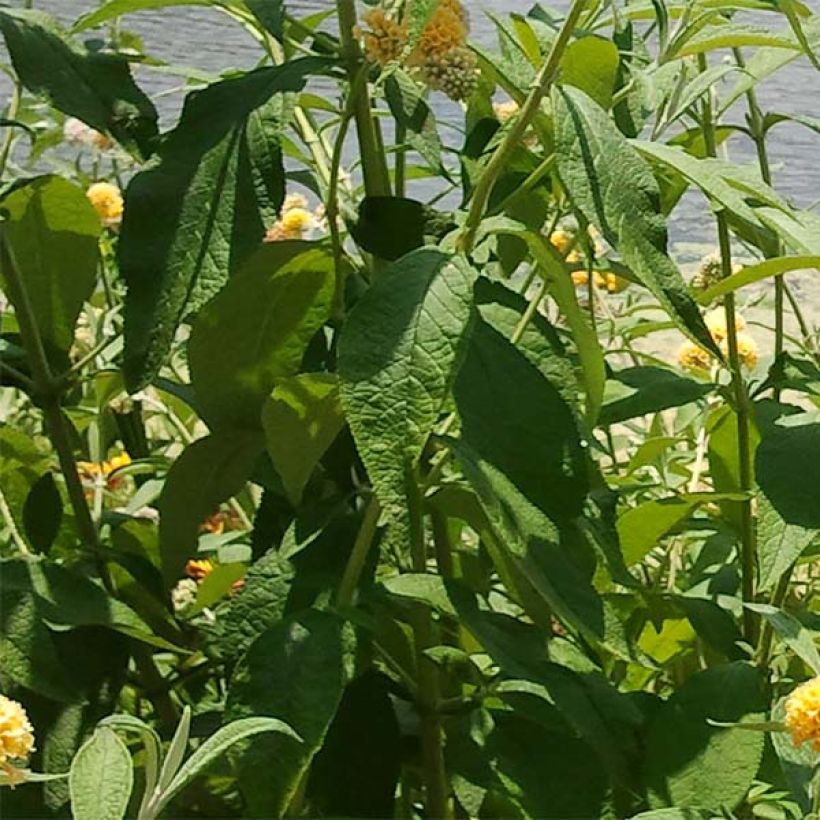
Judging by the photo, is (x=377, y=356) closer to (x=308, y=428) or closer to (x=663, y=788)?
(x=308, y=428)

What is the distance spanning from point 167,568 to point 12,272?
161 mm

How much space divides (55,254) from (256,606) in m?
0.25

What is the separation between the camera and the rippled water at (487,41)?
1.73 m

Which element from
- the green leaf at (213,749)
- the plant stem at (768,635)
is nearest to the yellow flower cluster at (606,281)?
the plant stem at (768,635)

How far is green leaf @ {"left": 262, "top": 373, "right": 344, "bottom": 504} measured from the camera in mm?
639

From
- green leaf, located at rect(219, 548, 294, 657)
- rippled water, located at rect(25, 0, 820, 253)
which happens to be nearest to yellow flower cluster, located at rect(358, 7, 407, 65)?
green leaf, located at rect(219, 548, 294, 657)

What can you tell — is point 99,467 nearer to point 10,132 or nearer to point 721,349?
point 10,132

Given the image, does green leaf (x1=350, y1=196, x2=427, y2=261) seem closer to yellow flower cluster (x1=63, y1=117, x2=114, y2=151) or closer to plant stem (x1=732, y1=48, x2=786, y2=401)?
plant stem (x1=732, y1=48, x2=786, y2=401)

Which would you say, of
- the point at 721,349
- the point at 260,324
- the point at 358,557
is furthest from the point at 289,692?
the point at 721,349

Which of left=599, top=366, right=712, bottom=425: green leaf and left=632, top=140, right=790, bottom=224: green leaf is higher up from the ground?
left=632, top=140, right=790, bottom=224: green leaf

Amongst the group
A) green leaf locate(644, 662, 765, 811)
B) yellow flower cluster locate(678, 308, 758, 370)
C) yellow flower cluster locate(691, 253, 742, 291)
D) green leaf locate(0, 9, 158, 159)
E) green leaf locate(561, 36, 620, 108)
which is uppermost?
green leaf locate(561, 36, 620, 108)

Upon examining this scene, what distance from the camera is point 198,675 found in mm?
844

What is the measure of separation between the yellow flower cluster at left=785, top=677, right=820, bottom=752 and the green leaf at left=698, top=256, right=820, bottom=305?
168 millimetres

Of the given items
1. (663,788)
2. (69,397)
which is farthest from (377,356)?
(69,397)
